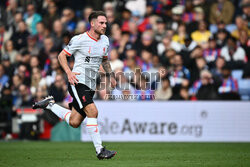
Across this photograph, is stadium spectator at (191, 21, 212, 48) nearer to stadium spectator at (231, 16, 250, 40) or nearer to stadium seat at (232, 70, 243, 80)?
stadium spectator at (231, 16, 250, 40)

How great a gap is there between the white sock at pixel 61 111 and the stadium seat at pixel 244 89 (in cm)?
663

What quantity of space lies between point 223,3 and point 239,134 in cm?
466

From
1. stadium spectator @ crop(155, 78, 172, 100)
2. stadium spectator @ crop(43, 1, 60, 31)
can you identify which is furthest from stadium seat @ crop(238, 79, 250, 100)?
stadium spectator @ crop(43, 1, 60, 31)

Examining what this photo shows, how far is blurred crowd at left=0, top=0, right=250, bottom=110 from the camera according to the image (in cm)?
1549

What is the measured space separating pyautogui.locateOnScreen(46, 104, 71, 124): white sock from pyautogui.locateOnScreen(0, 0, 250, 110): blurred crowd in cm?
516

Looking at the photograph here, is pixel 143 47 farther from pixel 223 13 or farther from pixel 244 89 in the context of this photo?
pixel 244 89

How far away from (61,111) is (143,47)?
7096mm

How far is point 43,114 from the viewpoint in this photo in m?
16.4

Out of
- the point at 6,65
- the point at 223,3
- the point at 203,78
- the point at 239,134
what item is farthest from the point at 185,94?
the point at 6,65

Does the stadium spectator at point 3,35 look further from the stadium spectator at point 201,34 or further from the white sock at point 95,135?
the white sock at point 95,135

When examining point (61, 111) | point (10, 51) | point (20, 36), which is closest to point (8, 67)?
point (10, 51)

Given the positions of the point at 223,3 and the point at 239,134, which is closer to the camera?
the point at 239,134

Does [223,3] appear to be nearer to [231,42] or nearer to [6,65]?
[231,42]

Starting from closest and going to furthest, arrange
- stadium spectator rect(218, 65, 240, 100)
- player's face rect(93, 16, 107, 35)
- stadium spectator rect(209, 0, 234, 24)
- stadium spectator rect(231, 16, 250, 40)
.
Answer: player's face rect(93, 16, 107, 35)
stadium spectator rect(218, 65, 240, 100)
stadium spectator rect(231, 16, 250, 40)
stadium spectator rect(209, 0, 234, 24)
